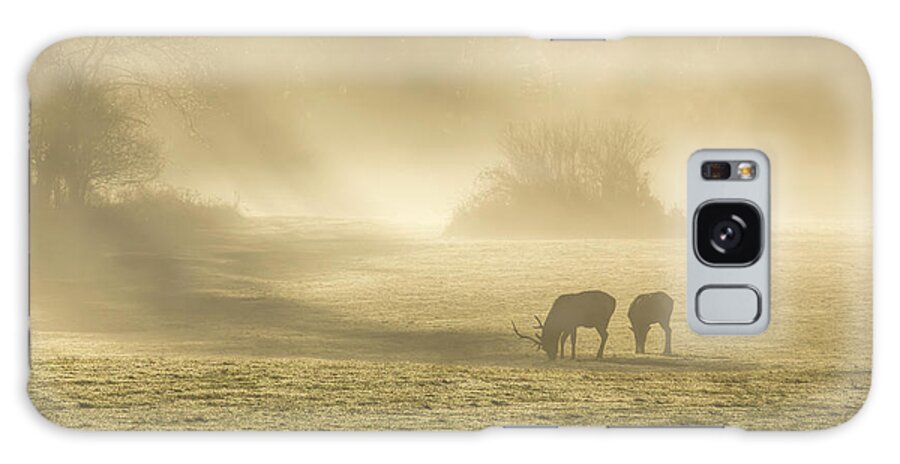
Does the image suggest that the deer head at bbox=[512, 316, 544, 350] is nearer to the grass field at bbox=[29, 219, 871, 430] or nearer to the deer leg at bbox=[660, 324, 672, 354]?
the grass field at bbox=[29, 219, 871, 430]

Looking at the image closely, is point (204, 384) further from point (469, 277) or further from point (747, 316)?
point (747, 316)

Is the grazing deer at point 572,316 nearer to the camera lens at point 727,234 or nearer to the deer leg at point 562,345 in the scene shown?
the deer leg at point 562,345

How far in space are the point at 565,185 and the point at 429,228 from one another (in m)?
0.30

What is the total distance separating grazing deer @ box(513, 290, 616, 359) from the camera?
2232mm

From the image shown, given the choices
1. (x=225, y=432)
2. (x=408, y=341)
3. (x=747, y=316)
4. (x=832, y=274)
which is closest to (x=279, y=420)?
(x=225, y=432)

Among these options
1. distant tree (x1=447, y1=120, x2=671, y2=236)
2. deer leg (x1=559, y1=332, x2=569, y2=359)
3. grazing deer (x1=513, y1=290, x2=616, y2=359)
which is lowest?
deer leg (x1=559, y1=332, x2=569, y2=359)

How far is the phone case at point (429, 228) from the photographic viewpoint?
2.23 metres

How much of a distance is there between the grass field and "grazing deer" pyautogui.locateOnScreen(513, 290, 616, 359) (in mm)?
21

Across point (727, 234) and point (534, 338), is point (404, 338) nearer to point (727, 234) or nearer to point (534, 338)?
point (534, 338)

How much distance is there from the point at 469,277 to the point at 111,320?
2.54 ft

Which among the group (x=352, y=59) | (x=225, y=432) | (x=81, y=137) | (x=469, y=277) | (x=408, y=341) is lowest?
(x=225, y=432)

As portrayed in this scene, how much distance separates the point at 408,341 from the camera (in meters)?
2.25

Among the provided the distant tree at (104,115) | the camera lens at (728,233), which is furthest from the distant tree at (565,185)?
the distant tree at (104,115)

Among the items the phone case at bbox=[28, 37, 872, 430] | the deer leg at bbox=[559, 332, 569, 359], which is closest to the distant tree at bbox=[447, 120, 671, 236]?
the phone case at bbox=[28, 37, 872, 430]
